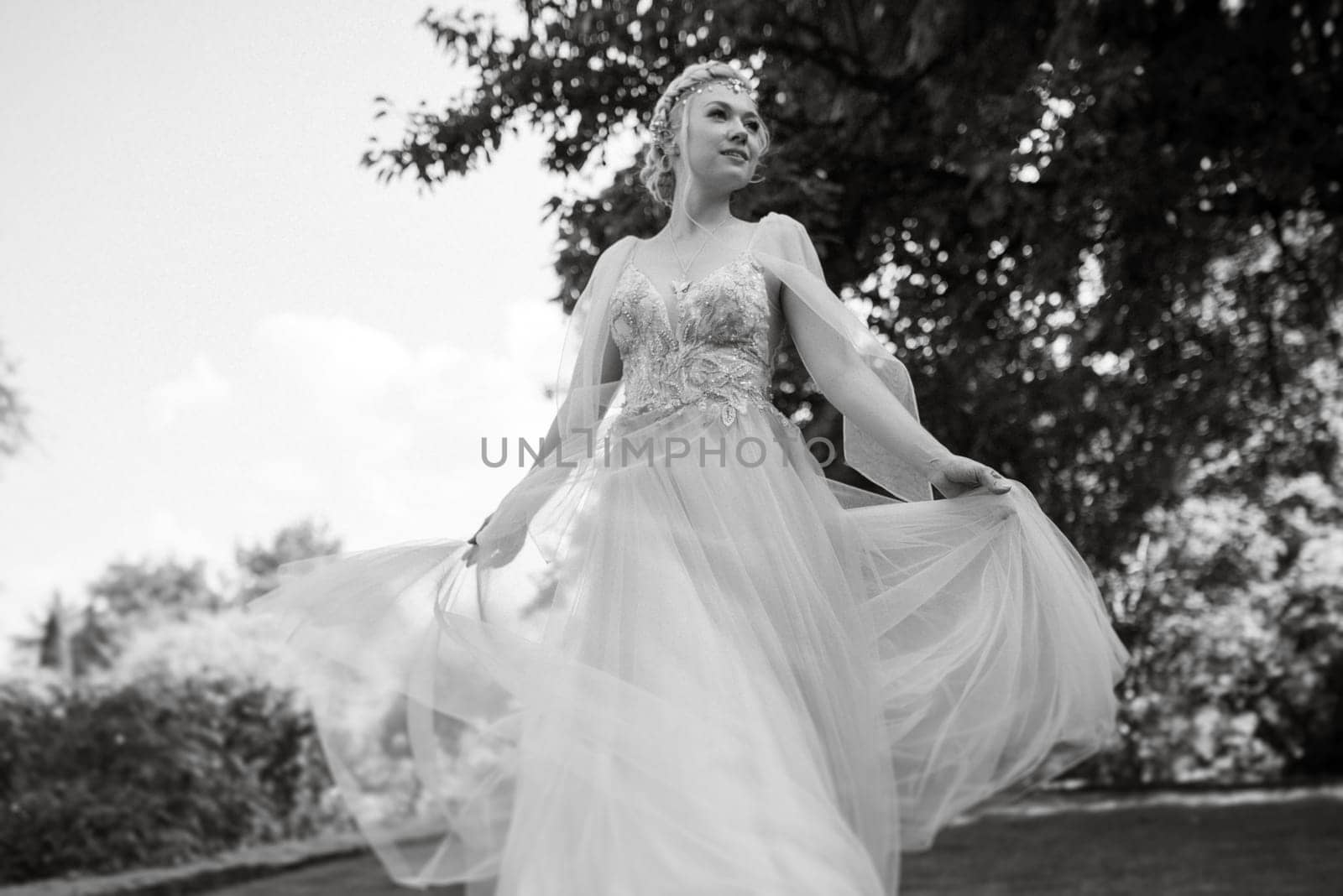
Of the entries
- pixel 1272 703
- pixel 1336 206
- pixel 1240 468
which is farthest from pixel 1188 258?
pixel 1272 703

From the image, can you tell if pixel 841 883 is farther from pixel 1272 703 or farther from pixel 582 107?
pixel 1272 703

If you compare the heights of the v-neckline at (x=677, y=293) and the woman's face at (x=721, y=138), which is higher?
the woman's face at (x=721, y=138)

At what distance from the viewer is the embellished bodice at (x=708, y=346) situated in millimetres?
3459

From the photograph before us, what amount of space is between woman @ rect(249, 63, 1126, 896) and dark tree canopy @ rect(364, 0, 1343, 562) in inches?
114

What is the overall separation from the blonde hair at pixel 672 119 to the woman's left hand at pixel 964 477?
1164 millimetres

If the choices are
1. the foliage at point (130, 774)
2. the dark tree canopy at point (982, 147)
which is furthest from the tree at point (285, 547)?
the dark tree canopy at point (982, 147)

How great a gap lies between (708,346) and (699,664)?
0.94 m

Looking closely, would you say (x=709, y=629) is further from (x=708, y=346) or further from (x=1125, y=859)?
(x=1125, y=859)

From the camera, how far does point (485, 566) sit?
3.36 meters

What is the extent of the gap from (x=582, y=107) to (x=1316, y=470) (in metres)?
8.32

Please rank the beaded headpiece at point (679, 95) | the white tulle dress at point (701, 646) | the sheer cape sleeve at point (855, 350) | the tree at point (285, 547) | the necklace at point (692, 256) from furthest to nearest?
the tree at point (285, 547) → the beaded headpiece at point (679, 95) → the necklace at point (692, 256) → the sheer cape sleeve at point (855, 350) → the white tulle dress at point (701, 646)

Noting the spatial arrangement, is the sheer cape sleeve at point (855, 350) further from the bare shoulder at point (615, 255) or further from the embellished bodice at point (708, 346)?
the bare shoulder at point (615, 255)

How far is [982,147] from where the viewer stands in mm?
6660

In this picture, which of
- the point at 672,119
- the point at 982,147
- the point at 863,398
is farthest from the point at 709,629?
the point at 982,147
